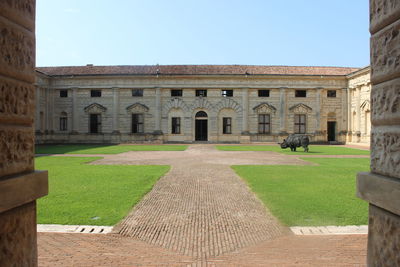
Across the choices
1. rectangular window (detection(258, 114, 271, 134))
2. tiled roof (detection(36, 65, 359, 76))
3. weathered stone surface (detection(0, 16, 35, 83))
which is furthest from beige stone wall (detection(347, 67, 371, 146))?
weathered stone surface (detection(0, 16, 35, 83))

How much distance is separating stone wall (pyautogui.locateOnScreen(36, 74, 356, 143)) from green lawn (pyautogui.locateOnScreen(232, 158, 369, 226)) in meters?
21.5

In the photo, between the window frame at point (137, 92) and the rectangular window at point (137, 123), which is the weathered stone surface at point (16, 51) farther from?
the window frame at point (137, 92)

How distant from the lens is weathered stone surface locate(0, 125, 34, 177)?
6.66 ft

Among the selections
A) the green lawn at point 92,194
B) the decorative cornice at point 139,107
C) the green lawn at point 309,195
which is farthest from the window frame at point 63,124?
the green lawn at point 309,195

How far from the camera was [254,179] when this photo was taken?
9.33 meters

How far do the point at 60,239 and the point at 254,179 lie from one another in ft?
21.2

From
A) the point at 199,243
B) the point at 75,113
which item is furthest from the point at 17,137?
the point at 75,113

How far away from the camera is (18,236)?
219cm

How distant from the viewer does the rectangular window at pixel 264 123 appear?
3259 centimetres

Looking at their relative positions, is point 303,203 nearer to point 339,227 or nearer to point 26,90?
point 339,227

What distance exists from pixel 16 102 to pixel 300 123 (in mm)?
33280

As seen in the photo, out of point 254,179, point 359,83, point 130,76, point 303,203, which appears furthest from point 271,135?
point 303,203

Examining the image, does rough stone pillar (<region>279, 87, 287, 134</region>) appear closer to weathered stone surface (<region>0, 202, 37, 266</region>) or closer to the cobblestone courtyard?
the cobblestone courtyard

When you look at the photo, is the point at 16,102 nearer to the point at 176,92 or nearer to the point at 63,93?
the point at 176,92
